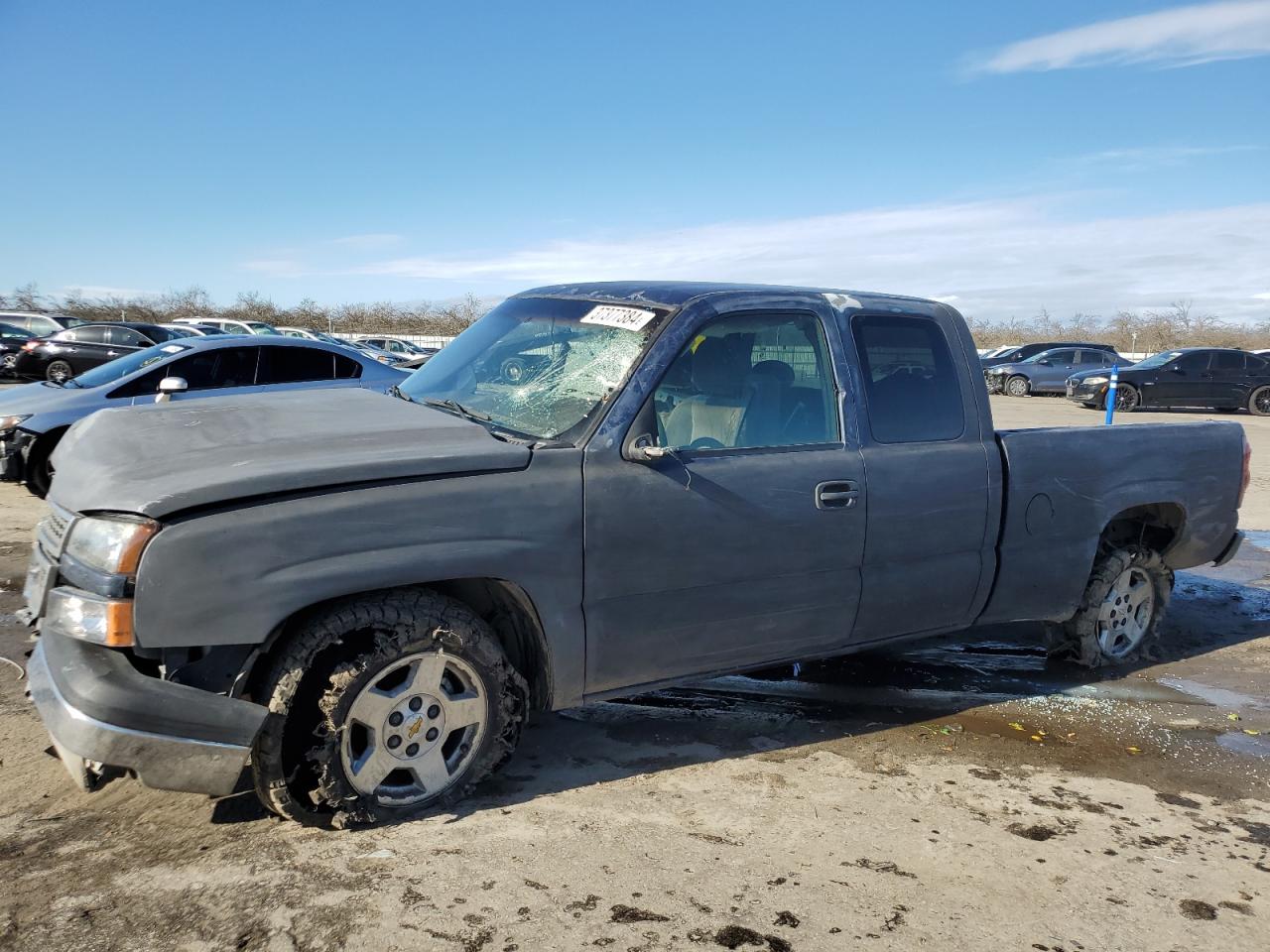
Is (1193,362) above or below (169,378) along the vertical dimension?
above

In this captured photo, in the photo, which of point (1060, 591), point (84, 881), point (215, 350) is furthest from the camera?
point (215, 350)

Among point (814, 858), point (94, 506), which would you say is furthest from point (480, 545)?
point (814, 858)

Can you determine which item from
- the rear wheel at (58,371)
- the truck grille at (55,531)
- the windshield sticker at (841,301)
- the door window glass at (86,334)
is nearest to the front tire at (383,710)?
the truck grille at (55,531)

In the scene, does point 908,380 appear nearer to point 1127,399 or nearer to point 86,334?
point 1127,399

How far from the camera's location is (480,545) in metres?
3.18

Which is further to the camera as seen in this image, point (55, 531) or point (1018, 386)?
point (1018, 386)

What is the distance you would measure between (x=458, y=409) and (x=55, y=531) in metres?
1.44

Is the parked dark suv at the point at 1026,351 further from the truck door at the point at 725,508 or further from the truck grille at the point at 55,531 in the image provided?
the truck grille at the point at 55,531

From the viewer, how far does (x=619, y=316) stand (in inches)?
154

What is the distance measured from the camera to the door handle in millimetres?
3900

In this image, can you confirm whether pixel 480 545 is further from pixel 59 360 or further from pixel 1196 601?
pixel 59 360

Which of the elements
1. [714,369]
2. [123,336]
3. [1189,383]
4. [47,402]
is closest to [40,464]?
[47,402]

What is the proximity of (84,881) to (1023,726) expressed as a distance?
3792 mm

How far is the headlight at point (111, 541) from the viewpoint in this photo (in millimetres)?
2736
